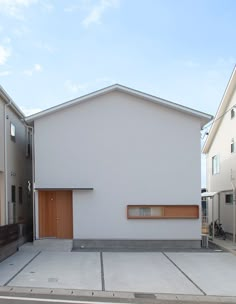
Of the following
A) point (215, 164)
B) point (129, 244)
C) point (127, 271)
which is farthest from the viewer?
point (215, 164)

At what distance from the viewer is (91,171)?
17.2 m

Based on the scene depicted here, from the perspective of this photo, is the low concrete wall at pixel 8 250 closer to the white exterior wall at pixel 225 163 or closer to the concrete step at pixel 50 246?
the concrete step at pixel 50 246

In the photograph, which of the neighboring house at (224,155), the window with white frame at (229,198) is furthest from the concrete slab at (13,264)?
the neighboring house at (224,155)

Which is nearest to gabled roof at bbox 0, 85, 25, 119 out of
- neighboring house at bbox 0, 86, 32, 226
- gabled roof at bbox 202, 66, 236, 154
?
neighboring house at bbox 0, 86, 32, 226

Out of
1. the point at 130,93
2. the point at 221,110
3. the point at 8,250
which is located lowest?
the point at 8,250

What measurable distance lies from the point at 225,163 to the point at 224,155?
0.50 metres

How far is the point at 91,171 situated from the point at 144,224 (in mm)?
3319

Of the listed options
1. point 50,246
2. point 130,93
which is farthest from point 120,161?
point 50,246

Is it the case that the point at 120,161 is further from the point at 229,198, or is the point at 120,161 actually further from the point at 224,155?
the point at 224,155

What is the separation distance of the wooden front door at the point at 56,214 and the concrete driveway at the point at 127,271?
190 cm

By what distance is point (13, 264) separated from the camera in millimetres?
12797

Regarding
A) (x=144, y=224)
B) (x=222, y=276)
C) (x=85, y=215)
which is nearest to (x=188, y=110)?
(x=144, y=224)

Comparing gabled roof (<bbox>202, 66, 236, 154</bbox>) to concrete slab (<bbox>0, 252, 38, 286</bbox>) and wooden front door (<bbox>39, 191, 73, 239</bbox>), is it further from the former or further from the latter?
concrete slab (<bbox>0, 252, 38, 286</bbox>)

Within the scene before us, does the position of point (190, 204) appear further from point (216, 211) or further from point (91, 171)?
point (216, 211)
